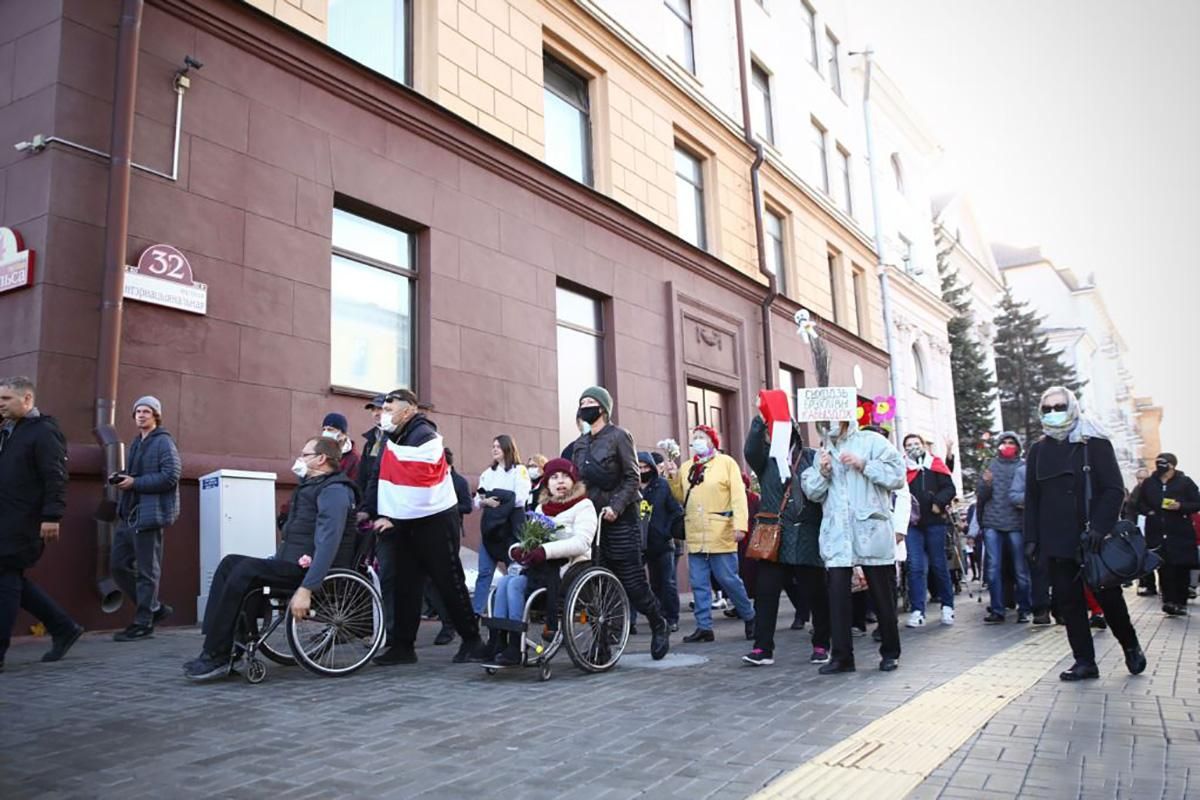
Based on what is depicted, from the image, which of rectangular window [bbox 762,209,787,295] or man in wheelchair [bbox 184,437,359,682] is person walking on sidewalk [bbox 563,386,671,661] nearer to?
man in wheelchair [bbox 184,437,359,682]

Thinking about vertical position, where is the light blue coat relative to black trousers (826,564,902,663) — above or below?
above

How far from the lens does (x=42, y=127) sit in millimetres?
8227

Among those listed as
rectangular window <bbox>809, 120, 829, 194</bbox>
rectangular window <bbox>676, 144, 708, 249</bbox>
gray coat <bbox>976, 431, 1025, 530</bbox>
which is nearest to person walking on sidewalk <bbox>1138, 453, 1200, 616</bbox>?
gray coat <bbox>976, 431, 1025, 530</bbox>

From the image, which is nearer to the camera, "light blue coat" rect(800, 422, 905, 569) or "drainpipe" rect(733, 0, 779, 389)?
"light blue coat" rect(800, 422, 905, 569)

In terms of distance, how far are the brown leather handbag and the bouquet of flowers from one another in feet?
5.34

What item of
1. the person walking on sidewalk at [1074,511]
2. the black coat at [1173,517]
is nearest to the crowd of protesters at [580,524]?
the person walking on sidewalk at [1074,511]

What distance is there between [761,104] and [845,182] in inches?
236

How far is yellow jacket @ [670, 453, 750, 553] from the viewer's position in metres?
8.57

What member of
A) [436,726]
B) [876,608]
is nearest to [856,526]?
[876,608]

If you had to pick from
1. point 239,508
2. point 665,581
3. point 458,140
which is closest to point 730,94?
point 458,140

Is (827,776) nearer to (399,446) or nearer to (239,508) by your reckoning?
(399,446)

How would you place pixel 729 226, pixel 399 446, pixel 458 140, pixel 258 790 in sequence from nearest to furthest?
pixel 258 790, pixel 399 446, pixel 458 140, pixel 729 226

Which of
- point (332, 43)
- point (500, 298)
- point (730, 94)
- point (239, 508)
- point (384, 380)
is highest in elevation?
point (730, 94)

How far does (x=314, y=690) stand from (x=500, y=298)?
7472 millimetres
